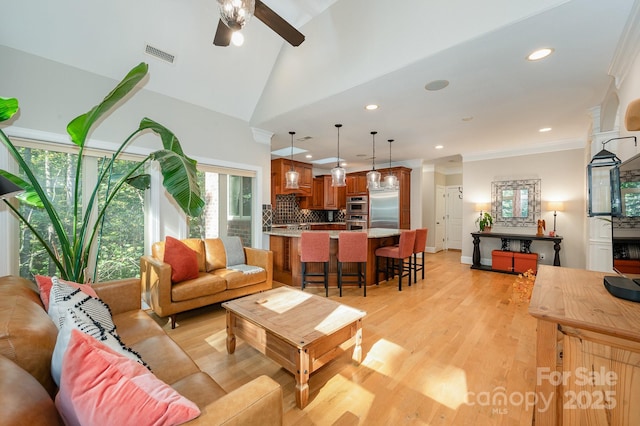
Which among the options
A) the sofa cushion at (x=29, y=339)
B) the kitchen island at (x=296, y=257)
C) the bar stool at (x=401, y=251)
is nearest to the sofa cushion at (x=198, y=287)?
the kitchen island at (x=296, y=257)

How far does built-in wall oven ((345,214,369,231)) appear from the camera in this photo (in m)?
7.45

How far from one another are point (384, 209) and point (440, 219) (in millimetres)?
2408

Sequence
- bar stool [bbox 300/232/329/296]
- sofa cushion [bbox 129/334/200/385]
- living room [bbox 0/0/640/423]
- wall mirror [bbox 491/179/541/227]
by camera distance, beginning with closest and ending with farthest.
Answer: sofa cushion [bbox 129/334/200/385]
living room [bbox 0/0/640/423]
bar stool [bbox 300/232/329/296]
wall mirror [bbox 491/179/541/227]

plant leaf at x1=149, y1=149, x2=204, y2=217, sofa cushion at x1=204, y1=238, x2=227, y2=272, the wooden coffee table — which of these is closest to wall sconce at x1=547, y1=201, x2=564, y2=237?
the wooden coffee table

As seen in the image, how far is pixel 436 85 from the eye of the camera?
2.86 m

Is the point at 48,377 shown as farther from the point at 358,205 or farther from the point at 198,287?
the point at 358,205

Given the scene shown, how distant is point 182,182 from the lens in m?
2.14

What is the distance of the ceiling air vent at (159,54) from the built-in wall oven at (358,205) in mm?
5561

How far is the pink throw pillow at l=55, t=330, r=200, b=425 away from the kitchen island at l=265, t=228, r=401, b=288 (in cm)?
348

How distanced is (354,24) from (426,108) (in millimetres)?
1460

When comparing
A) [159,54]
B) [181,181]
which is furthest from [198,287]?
[159,54]

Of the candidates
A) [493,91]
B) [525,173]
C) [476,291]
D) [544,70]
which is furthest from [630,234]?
[525,173]

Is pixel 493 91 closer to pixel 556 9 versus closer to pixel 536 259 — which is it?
pixel 556 9

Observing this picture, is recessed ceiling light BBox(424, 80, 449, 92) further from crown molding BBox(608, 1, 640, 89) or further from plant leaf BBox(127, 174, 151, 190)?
plant leaf BBox(127, 174, 151, 190)
